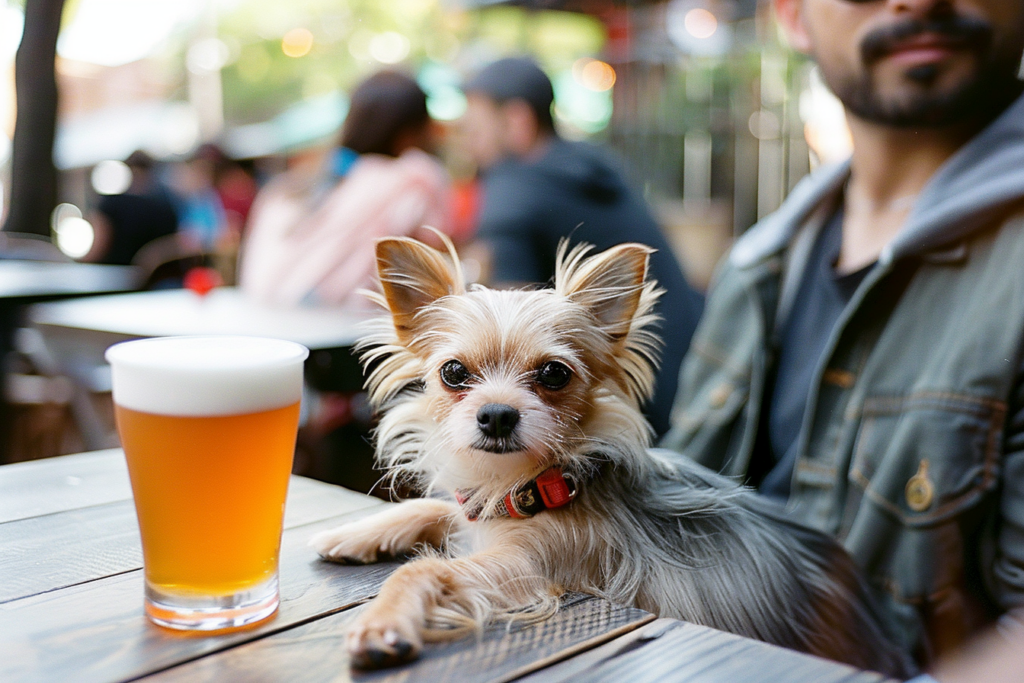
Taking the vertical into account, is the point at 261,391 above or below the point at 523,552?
above

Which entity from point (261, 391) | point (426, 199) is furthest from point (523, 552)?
point (426, 199)

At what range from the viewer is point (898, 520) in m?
1.84

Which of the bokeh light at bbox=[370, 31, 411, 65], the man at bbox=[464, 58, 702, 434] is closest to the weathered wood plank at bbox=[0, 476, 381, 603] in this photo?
the man at bbox=[464, 58, 702, 434]

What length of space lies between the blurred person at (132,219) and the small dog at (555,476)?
6.65 metres

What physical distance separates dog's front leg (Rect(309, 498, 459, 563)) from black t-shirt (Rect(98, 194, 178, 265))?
264 inches

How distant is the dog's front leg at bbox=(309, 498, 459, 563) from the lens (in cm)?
113

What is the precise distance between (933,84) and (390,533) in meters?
1.67

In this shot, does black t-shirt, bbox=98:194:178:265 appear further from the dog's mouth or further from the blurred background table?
the dog's mouth

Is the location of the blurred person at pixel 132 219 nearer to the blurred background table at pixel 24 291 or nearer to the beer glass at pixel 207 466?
the blurred background table at pixel 24 291

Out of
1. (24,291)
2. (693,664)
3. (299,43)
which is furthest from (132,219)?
(693,664)

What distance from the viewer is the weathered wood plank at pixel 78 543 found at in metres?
1.04

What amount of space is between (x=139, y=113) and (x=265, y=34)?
314cm

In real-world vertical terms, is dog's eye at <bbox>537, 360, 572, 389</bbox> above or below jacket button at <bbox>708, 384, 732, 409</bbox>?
above

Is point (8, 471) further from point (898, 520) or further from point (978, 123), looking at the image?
point (978, 123)
